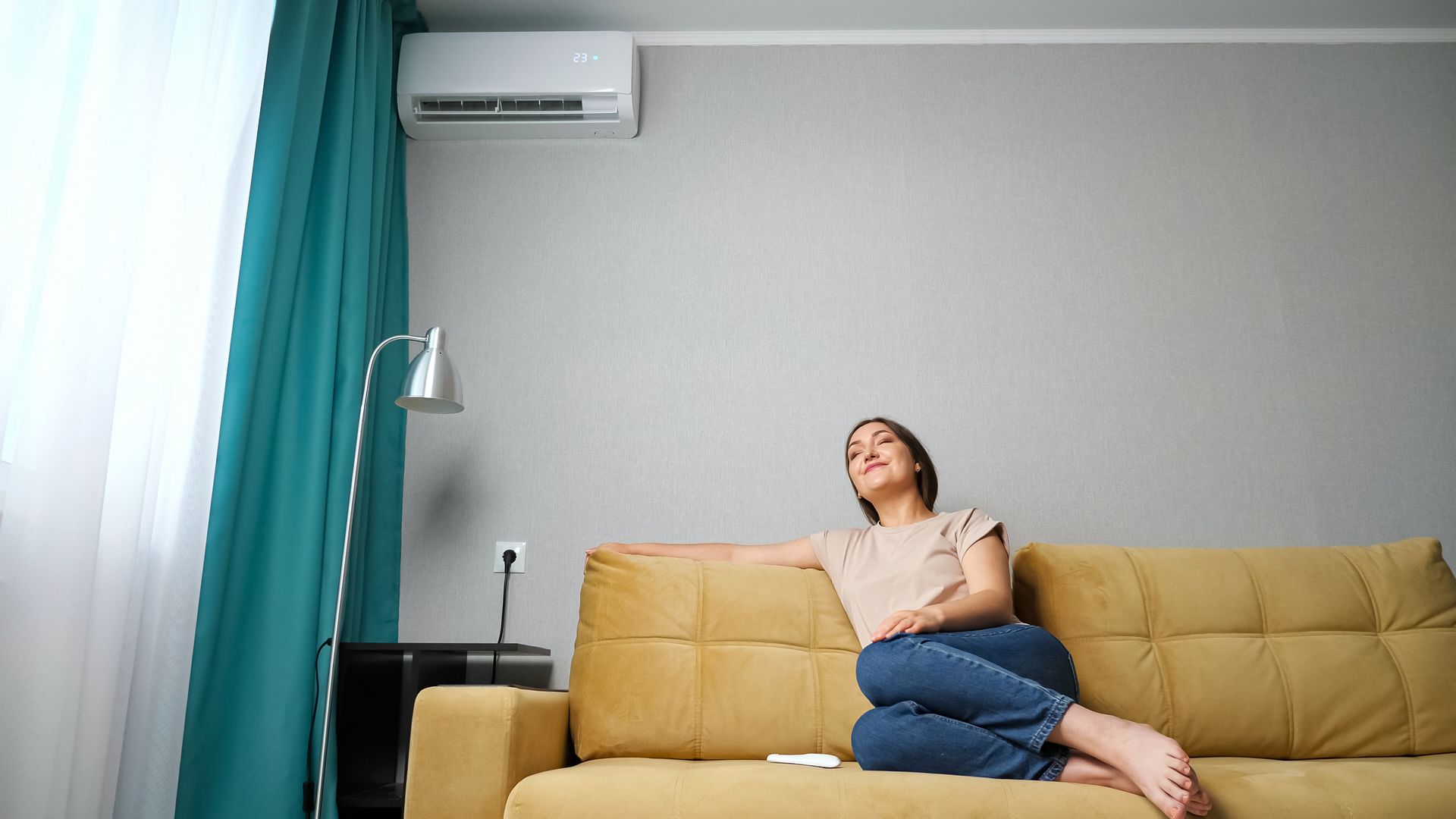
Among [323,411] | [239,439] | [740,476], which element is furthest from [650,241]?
[239,439]

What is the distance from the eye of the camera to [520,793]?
1292 mm

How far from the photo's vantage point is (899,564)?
1.89 meters

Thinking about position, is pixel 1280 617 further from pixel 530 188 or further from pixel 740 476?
pixel 530 188

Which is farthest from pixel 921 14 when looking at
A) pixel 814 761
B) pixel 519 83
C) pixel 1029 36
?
pixel 814 761

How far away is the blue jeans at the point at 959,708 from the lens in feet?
4.64

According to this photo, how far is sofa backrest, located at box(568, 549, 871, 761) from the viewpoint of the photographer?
178 cm

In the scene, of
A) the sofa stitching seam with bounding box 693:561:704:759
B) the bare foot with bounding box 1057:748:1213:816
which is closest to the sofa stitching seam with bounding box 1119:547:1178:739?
the bare foot with bounding box 1057:748:1213:816

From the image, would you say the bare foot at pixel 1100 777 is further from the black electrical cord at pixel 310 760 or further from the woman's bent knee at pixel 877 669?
the black electrical cord at pixel 310 760

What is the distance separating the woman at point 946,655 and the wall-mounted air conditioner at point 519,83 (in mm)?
1244

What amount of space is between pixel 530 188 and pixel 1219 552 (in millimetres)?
2047

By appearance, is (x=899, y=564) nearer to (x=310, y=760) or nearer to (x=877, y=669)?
(x=877, y=669)

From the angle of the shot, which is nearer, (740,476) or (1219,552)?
(1219,552)

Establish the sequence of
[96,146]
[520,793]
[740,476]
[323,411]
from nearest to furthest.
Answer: [520,793] → [96,146] → [323,411] → [740,476]

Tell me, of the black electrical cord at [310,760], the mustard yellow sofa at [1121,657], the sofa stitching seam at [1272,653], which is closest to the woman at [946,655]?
the mustard yellow sofa at [1121,657]
